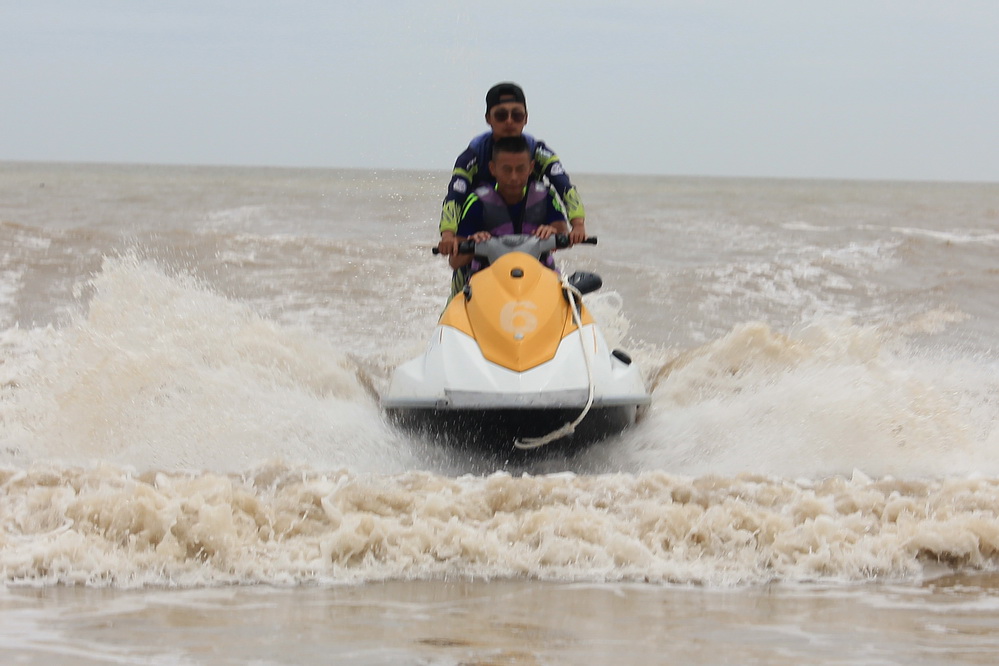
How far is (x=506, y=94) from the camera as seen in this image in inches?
226

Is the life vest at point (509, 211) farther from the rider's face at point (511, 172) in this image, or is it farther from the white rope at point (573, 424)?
the white rope at point (573, 424)

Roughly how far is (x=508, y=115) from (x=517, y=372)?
1556 mm

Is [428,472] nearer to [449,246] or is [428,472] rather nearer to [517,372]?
[517,372]

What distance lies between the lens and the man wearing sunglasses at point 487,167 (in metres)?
5.73

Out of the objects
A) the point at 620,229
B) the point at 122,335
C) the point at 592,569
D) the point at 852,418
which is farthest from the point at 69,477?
the point at 620,229

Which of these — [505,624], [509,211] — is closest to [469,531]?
[505,624]

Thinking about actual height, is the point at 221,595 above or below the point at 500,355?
below

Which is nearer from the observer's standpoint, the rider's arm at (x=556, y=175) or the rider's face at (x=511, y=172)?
the rider's face at (x=511, y=172)

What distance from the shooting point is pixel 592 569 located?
11.7 feet

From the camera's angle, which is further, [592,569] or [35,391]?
[35,391]

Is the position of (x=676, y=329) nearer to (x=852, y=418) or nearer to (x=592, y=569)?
(x=852, y=418)

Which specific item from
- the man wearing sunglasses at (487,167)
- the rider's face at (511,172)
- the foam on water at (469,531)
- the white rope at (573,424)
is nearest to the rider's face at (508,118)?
the man wearing sunglasses at (487,167)

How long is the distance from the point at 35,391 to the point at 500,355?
3320mm

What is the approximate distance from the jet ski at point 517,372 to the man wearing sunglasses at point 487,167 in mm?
445
